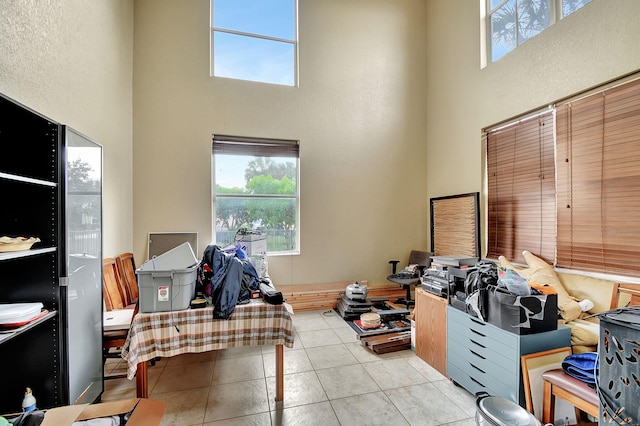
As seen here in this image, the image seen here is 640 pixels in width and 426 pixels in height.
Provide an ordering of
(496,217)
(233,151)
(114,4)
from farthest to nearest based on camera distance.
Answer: (233,151) → (496,217) → (114,4)

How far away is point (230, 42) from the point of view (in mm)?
4227

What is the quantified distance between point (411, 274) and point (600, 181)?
8.12 feet

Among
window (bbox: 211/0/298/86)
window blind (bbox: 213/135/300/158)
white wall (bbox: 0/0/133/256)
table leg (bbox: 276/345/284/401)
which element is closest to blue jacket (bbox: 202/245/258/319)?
table leg (bbox: 276/345/284/401)

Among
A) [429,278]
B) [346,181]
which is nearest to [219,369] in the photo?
[429,278]

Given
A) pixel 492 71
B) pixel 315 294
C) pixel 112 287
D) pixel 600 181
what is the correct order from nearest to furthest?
pixel 600 181
pixel 112 287
pixel 492 71
pixel 315 294

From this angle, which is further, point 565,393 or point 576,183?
point 576,183

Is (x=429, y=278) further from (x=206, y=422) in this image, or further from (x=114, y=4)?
(x=114, y=4)

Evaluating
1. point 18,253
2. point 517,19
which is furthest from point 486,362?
point 517,19

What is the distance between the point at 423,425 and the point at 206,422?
1.57m

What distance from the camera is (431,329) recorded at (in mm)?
2717

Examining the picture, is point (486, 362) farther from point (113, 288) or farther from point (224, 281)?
point (113, 288)

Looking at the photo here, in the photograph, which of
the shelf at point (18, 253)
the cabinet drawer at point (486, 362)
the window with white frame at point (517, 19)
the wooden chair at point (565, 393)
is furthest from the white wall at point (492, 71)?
the shelf at point (18, 253)

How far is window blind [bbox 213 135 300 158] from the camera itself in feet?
13.5

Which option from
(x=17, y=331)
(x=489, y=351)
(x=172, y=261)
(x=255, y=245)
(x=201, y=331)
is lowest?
(x=489, y=351)
